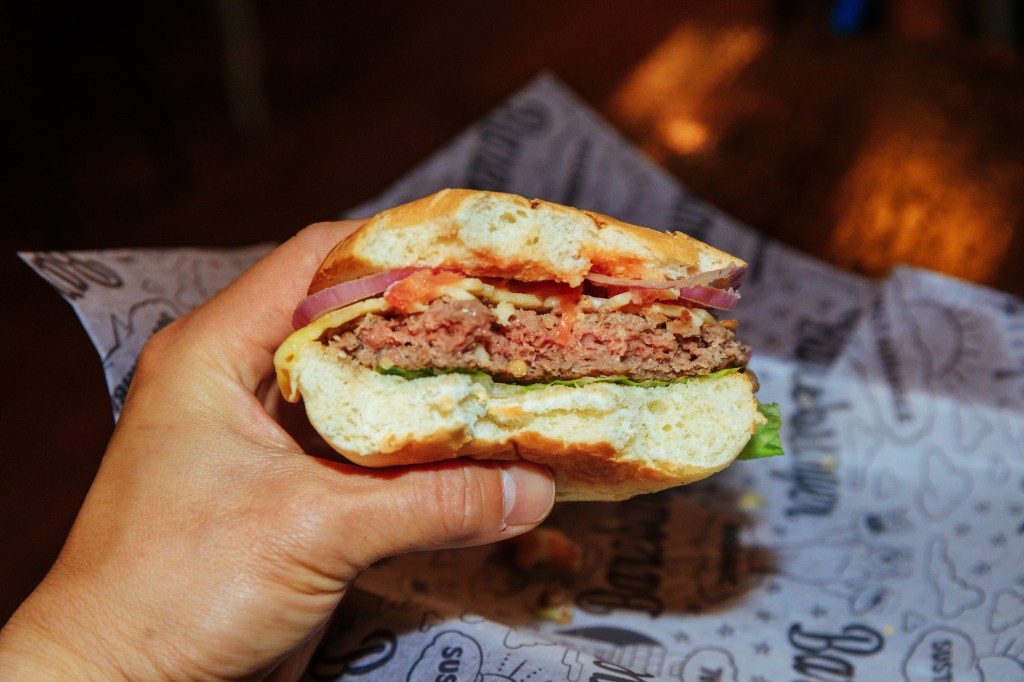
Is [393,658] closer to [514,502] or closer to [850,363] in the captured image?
[514,502]

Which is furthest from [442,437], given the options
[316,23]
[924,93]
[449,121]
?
[316,23]

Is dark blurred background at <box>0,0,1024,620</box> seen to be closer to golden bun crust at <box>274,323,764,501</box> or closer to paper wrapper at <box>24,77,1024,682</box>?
paper wrapper at <box>24,77,1024,682</box>

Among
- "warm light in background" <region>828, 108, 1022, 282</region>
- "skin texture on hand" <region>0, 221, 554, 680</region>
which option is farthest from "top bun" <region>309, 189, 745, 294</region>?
"warm light in background" <region>828, 108, 1022, 282</region>

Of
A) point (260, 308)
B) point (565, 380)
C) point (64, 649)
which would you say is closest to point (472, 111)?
point (260, 308)

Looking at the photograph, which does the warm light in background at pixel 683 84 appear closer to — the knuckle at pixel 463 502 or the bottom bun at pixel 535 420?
the bottom bun at pixel 535 420

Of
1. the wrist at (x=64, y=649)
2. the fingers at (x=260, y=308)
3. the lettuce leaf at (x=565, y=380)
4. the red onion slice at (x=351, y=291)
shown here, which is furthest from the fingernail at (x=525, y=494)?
the wrist at (x=64, y=649)

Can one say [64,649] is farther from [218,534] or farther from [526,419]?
[526,419]

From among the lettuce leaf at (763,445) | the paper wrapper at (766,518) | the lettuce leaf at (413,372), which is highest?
the lettuce leaf at (413,372)
